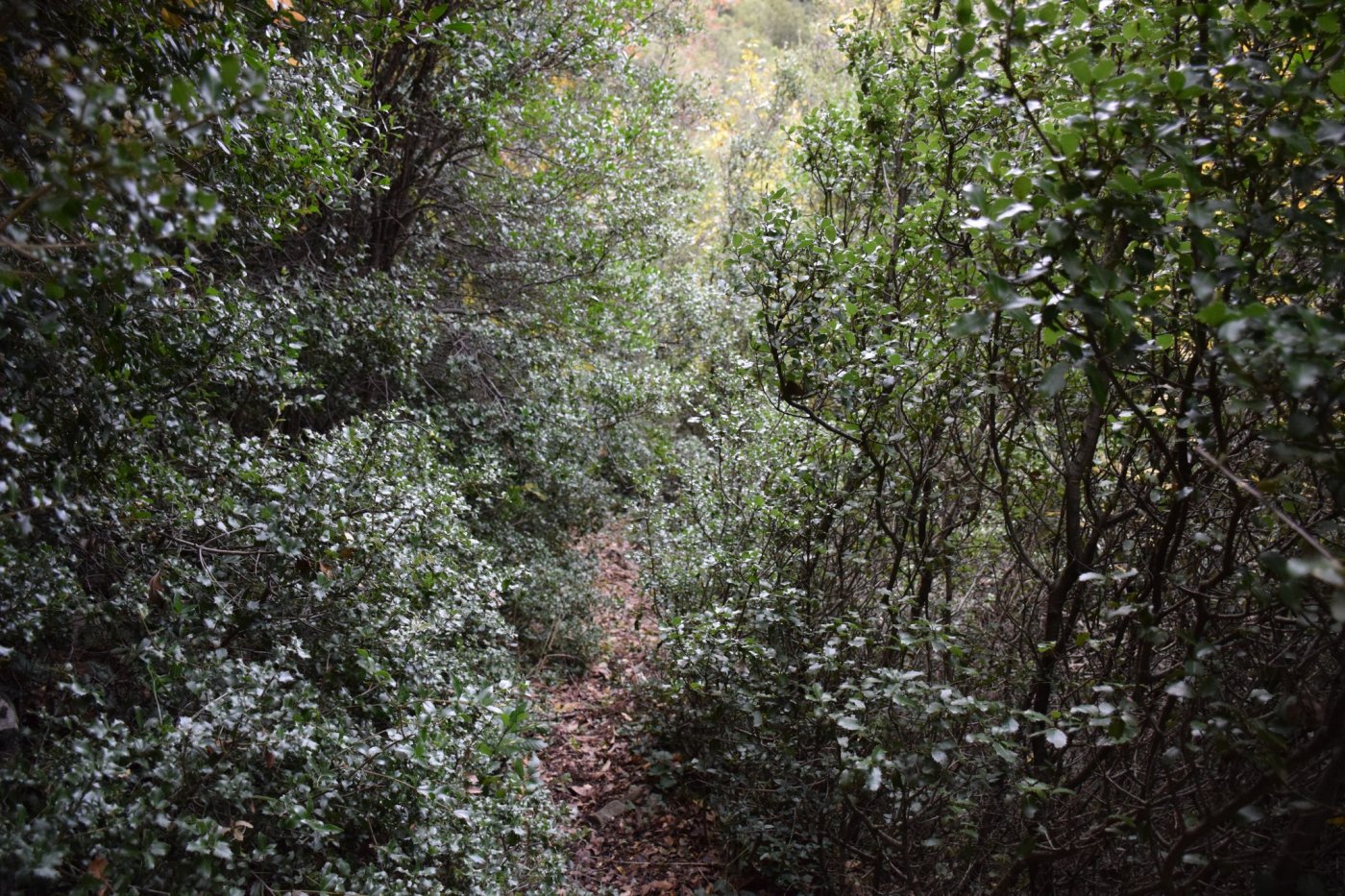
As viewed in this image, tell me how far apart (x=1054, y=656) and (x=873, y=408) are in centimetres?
134

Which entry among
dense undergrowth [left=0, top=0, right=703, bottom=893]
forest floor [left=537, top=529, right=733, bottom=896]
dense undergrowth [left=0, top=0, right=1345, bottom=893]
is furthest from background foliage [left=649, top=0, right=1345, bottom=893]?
dense undergrowth [left=0, top=0, right=703, bottom=893]

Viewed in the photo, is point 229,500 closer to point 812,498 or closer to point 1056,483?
point 812,498

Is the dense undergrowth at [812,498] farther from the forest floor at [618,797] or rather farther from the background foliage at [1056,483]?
the forest floor at [618,797]

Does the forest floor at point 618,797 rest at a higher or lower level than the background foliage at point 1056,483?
lower

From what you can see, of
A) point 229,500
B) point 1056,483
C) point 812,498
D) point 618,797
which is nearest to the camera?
point 229,500

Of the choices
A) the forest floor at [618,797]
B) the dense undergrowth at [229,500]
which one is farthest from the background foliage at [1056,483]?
the dense undergrowth at [229,500]

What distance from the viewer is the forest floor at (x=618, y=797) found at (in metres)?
4.31

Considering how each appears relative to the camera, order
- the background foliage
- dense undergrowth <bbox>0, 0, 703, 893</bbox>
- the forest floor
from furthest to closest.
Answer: the forest floor
dense undergrowth <bbox>0, 0, 703, 893</bbox>
the background foliage

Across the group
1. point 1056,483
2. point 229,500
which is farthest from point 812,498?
point 229,500

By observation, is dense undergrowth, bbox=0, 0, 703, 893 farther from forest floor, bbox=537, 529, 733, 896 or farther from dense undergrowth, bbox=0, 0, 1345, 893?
forest floor, bbox=537, 529, 733, 896

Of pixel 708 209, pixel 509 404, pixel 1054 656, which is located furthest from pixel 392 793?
pixel 708 209

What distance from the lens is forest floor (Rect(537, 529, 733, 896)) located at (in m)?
4.31

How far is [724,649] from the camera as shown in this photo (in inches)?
169

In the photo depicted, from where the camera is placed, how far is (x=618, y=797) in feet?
16.5
